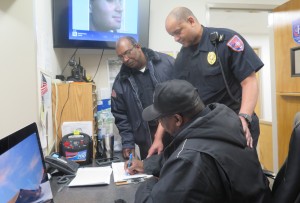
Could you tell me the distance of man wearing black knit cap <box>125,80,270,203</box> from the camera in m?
0.78

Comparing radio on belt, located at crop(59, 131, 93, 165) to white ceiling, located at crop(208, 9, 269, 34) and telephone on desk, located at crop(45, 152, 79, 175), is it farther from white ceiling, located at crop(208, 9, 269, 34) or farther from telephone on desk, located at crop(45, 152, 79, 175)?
white ceiling, located at crop(208, 9, 269, 34)

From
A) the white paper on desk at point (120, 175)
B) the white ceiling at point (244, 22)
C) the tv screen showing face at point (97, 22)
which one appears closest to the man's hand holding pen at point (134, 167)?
the white paper on desk at point (120, 175)

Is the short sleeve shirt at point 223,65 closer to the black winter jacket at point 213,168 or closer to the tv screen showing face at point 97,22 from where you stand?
the black winter jacket at point 213,168

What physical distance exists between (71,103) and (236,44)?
1179mm

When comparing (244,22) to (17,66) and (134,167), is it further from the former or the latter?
(17,66)

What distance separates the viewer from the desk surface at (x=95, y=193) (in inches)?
42.8

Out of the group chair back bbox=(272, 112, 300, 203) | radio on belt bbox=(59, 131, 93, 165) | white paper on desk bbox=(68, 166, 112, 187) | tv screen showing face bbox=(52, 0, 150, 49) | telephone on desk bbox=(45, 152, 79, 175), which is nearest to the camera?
chair back bbox=(272, 112, 300, 203)

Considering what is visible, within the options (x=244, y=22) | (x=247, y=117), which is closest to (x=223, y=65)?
(x=247, y=117)

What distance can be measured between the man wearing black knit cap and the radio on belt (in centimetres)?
74

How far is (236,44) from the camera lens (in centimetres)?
145

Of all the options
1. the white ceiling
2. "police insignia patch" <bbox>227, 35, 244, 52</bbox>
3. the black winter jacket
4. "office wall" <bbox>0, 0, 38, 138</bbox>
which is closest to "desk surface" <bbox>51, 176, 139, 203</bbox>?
the black winter jacket

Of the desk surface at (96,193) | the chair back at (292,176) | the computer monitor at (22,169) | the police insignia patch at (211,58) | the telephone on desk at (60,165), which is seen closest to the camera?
the computer monitor at (22,169)

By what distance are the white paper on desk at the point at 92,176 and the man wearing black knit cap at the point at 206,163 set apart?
358 millimetres

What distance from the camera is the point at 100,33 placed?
2.26 metres
